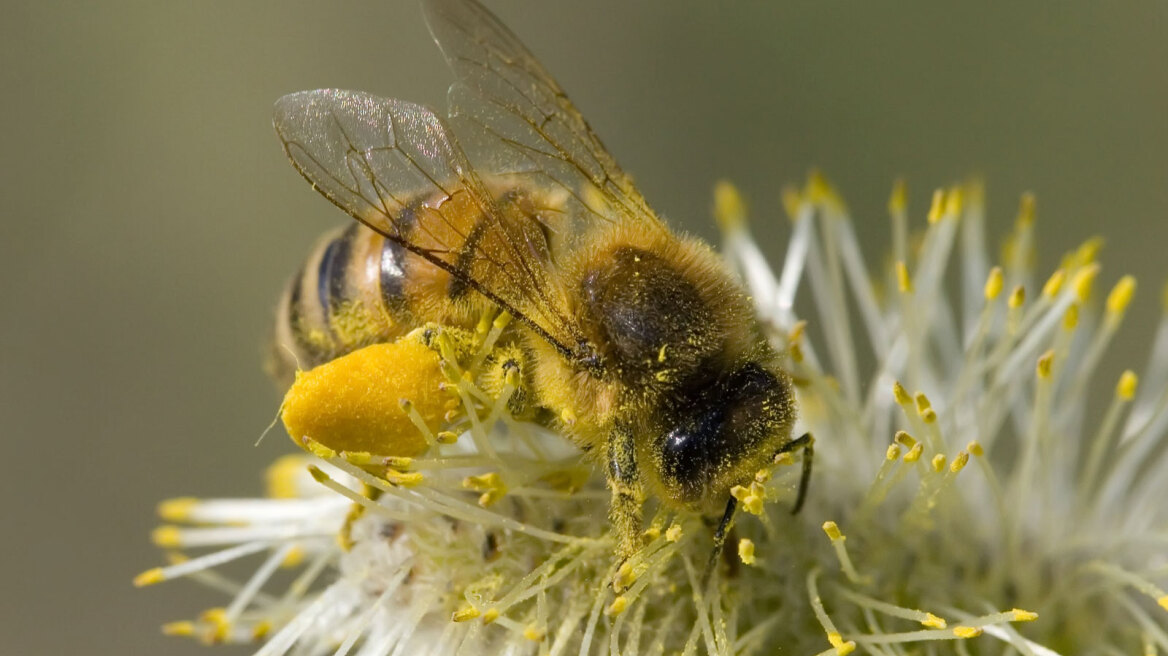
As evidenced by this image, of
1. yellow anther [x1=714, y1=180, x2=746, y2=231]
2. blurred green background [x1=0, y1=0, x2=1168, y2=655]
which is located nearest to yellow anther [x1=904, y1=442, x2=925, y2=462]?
yellow anther [x1=714, y1=180, x2=746, y2=231]

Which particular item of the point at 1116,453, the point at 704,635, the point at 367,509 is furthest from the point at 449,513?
the point at 1116,453

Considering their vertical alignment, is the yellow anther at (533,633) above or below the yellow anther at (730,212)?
below

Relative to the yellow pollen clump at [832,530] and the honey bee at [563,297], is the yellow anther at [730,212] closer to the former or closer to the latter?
the honey bee at [563,297]

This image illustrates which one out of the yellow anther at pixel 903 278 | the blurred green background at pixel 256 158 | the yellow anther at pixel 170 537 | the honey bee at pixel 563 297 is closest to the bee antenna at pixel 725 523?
the honey bee at pixel 563 297

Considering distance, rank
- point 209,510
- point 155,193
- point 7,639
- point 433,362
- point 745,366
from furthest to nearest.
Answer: point 155,193, point 7,639, point 209,510, point 433,362, point 745,366

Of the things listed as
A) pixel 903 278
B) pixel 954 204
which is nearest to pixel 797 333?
pixel 903 278

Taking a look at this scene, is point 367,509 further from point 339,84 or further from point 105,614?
point 339,84
